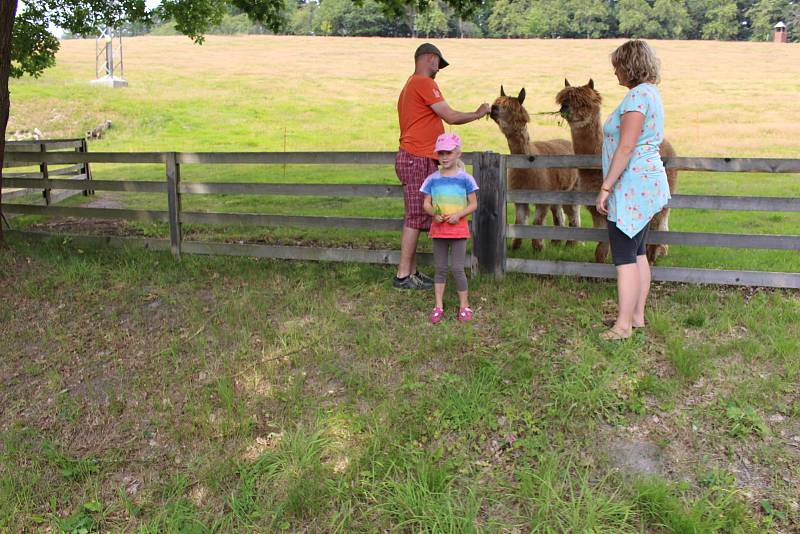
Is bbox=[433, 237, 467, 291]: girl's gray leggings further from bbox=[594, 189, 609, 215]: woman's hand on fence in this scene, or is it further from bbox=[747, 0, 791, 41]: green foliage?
bbox=[747, 0, 791, 41]: green foliage

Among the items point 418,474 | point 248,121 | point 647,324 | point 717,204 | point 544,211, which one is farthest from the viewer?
point 248,121

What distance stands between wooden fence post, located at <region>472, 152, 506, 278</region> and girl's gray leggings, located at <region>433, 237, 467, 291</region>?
87cm

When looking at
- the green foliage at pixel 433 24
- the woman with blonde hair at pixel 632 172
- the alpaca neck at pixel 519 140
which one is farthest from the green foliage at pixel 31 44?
the green foliage at pixel 433 24

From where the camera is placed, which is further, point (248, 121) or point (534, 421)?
point (248, 121)

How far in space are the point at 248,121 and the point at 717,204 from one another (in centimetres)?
2175

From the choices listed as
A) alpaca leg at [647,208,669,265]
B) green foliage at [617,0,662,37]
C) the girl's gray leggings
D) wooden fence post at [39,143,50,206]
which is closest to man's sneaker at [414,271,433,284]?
the girl's gray leggings

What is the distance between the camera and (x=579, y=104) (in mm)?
5977

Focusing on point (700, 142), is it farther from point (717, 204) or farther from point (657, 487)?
point (657, 487)

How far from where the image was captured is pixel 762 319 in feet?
16.0

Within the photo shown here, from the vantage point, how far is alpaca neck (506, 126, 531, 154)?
6.61 meters

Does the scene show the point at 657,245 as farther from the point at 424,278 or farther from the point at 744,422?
the point at 744,422

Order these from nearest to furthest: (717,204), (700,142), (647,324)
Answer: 1. (647,324)
2. (717,204)
3. (700,142)

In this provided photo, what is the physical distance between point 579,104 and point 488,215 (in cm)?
138

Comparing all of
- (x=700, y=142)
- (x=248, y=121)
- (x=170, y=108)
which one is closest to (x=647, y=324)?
(x=700, y=142)
